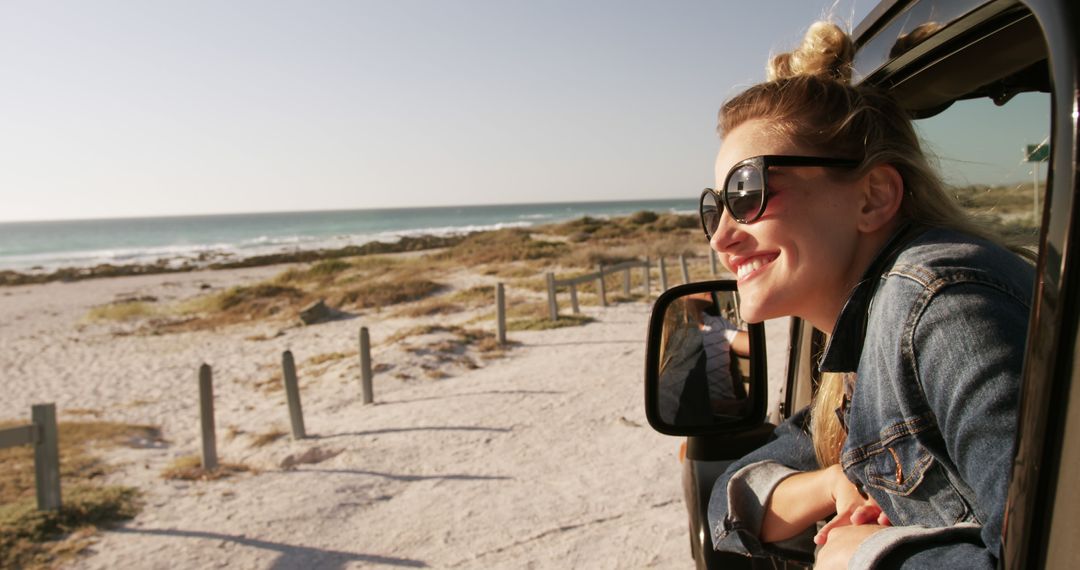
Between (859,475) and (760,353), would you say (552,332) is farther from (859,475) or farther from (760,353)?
(859,475)

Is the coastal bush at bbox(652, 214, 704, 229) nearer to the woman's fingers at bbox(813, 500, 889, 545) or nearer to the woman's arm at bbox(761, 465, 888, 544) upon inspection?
the woman's arm at bbox(761, 465, 888, 544)

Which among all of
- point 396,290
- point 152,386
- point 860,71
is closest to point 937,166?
point 860,71

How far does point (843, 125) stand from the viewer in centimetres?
128

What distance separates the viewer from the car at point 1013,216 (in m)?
0.72

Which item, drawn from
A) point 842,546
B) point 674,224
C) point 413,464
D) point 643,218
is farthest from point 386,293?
point 643,218

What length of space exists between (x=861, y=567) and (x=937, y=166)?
845mm

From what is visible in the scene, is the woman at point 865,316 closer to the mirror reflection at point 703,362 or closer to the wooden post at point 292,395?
the mirror reflection at point 703,362

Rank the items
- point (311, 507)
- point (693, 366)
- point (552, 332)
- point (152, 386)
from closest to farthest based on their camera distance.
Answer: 1. point (693, 366)
2. point (311, 507)
3. point (152, 386)
4. point (552, 332)

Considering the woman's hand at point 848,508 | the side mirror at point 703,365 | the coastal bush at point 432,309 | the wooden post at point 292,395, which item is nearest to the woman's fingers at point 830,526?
the woman's hand at point 848,508

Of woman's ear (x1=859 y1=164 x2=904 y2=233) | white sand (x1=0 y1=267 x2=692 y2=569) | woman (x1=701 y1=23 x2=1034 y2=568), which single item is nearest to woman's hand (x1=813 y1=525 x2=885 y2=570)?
woman (x1=701 y1=23 x2=1034 y2=568)

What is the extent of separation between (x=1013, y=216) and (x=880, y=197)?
28 cm

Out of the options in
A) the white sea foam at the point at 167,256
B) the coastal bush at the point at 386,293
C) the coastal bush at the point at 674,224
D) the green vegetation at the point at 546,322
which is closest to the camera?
the green vegetation at the point at 546,322

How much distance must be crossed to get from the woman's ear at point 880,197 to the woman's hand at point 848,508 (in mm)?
435

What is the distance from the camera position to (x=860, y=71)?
4.83 ft
